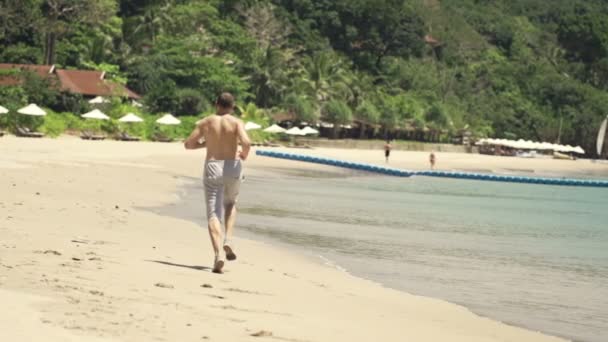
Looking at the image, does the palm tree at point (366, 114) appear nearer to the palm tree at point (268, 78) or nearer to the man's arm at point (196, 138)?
the palm tree at point (268, 78)

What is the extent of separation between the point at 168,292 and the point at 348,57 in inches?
3623

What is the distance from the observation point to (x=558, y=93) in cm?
11044

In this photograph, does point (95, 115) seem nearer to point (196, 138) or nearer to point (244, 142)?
point (196, 138)

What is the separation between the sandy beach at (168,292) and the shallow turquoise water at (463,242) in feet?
2.33

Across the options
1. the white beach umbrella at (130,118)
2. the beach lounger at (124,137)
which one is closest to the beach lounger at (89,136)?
the beach lounger at (124,137)

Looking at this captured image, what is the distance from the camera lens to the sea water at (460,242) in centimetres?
1020

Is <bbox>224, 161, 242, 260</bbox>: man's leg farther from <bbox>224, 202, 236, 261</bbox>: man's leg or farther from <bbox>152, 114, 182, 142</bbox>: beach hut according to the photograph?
<bbox>152, 114, 182, 142</bbox>: beach hut

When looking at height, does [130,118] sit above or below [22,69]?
below

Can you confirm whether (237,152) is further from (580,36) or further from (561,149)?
(580,36)

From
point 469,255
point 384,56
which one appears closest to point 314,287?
→ point 469,255

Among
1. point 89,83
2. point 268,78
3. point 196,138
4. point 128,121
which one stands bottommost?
point 128,121

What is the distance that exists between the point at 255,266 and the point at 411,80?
8936 cm

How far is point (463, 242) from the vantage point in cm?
1655

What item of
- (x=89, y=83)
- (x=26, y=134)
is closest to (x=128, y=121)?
(x=89, y=83)
